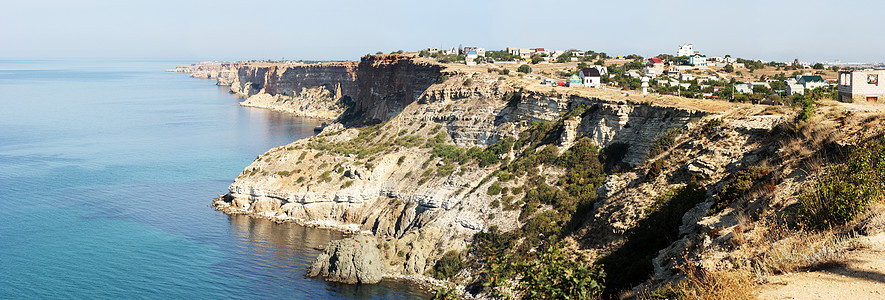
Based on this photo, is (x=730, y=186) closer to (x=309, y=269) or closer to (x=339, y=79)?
(x=309, y=269)

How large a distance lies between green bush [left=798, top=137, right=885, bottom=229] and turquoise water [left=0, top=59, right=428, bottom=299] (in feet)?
115

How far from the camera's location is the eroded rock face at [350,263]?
169ft

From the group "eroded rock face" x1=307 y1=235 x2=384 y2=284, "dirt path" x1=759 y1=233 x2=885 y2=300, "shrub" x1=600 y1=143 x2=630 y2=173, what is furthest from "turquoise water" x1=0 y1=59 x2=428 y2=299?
"dirt path" x1=759 y1=233 x2=885 y2=300

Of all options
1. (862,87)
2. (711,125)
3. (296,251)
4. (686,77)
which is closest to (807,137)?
(711,125)

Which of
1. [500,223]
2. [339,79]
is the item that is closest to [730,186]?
[500,223]

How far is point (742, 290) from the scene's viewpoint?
13.7m

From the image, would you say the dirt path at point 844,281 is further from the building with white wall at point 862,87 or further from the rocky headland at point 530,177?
the building with white wall at point 862,87

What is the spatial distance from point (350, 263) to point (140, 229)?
25.9 metres

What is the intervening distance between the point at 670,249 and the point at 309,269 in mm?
36495

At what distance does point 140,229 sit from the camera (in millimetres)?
66062

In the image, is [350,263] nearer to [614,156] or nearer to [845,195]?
[614,156]

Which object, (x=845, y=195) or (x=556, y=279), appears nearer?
(x=845, y=195)

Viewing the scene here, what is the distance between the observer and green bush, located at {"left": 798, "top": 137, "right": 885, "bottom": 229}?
52.0 ft

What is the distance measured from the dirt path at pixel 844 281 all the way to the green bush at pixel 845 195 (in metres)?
1.07
